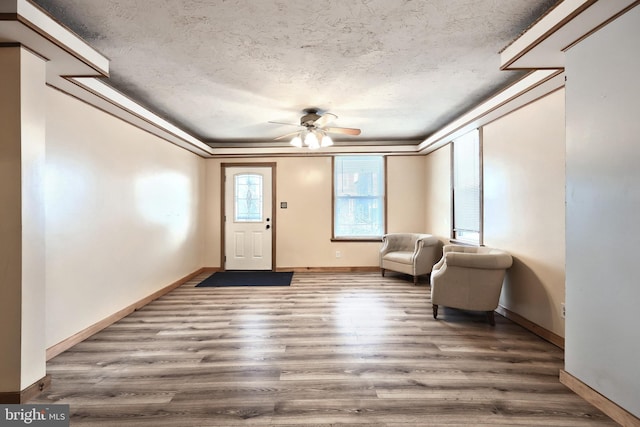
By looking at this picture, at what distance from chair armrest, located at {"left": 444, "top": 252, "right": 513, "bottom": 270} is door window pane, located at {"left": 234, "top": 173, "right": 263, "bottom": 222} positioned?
3.92m

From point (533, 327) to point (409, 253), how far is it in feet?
7.84

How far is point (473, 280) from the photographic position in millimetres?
3125

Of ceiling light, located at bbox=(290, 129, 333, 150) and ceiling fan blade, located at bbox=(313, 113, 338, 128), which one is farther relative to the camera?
ceiling light, located at bbox=(290, 129, 333, 150)

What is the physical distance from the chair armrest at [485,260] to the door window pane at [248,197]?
3.92 metres

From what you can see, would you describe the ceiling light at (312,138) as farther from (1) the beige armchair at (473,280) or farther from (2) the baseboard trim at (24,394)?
(2) the baseboard trim at (24,394)

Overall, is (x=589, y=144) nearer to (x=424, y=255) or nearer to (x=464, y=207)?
(x=464, y=207)

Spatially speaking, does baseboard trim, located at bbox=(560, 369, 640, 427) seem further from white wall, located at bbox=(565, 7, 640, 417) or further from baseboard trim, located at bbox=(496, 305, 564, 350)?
baseboard trim, located at bbox=(496, 305, 564, 350)

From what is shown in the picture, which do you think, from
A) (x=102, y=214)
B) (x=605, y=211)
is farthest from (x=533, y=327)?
(x=102, y=214)

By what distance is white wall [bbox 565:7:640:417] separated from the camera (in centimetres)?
159

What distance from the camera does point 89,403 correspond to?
6.14 feet

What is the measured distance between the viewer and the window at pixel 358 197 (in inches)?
232

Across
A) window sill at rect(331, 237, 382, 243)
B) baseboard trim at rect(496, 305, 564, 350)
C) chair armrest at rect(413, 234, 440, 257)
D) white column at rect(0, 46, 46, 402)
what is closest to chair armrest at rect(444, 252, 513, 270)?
baseboard trim at rect(496, 305, 564, 350)

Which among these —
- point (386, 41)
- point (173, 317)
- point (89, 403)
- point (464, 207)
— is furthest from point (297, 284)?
point (386, 41)

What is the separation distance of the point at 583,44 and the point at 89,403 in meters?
3.90
